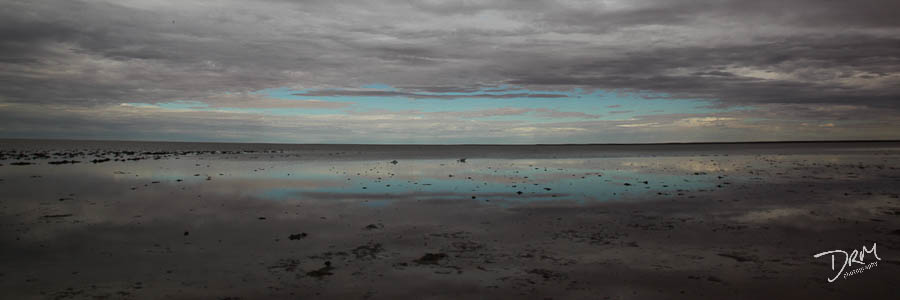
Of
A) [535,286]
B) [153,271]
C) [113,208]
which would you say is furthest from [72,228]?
[535,286]

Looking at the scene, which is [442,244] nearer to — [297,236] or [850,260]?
[297,236]

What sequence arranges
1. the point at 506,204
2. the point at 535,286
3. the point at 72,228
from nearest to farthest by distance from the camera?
the point at 535,286 < the point at 72,228 < the point at 506,204

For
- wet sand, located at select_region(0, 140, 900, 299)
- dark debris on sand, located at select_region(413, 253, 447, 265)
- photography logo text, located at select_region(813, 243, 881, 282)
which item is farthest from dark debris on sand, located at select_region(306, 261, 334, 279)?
photography logo text, located at select_region(813, 243, 881, 282)

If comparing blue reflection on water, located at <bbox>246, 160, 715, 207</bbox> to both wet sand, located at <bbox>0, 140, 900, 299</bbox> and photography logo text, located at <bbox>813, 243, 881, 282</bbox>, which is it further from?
photography logo text, located at <bbox>813, 243, 881, 282</bbox>

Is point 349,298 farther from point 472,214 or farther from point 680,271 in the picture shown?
point 472,214

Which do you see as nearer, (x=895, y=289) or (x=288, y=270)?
(x=895, y=289)

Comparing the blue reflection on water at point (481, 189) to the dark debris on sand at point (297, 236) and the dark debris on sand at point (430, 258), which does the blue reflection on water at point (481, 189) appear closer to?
the dark debris on sand at point (297, 236)

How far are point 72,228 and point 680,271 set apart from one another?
14929 mm

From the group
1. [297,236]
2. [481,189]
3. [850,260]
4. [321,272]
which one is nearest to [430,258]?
[321,272]

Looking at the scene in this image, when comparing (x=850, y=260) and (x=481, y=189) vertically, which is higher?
(x=481, y=189)

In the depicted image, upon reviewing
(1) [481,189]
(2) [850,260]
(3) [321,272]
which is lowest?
(3) [321,272]

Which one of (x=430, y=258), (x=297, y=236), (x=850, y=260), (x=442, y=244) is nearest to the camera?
(x=850, y=260)

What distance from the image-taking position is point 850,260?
10289 millimetres

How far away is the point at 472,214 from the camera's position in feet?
55.6
